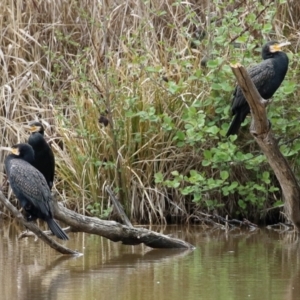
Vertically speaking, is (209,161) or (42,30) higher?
(42,30)

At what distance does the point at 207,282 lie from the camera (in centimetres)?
602

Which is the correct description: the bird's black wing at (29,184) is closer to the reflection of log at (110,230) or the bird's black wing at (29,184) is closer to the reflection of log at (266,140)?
the reflection of log at (110,230)

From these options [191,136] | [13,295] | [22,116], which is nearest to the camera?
[13,295]

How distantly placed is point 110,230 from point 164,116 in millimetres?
1926

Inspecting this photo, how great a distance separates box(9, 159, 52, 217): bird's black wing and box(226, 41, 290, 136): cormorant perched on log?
1.90 metres

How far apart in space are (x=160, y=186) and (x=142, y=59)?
1.21 meters

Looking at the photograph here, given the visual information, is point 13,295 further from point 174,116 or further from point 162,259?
point 174,116

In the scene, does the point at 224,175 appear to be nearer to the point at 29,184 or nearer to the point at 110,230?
the point at 110,230

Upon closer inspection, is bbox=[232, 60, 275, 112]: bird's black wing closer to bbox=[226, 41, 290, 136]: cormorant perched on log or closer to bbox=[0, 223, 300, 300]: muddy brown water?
bbox=[226, 41, 290, 136]: cormorant perched on log

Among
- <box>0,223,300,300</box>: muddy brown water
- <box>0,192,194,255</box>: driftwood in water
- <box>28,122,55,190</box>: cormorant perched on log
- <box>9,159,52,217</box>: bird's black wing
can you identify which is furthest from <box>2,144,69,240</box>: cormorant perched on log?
<box>28,122,55,190</box>: cormorant perched on log

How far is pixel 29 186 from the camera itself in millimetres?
7320

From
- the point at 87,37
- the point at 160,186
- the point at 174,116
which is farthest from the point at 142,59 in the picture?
the point at 87,37

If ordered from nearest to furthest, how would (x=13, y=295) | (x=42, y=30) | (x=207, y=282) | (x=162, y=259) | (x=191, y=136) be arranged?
(x=13, y=295) → (x=207, y=282) → (x=162, y=259) → (x=191, y=136) → (x=42, y=30)

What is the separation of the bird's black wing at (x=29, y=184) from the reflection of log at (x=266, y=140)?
1.69 m
